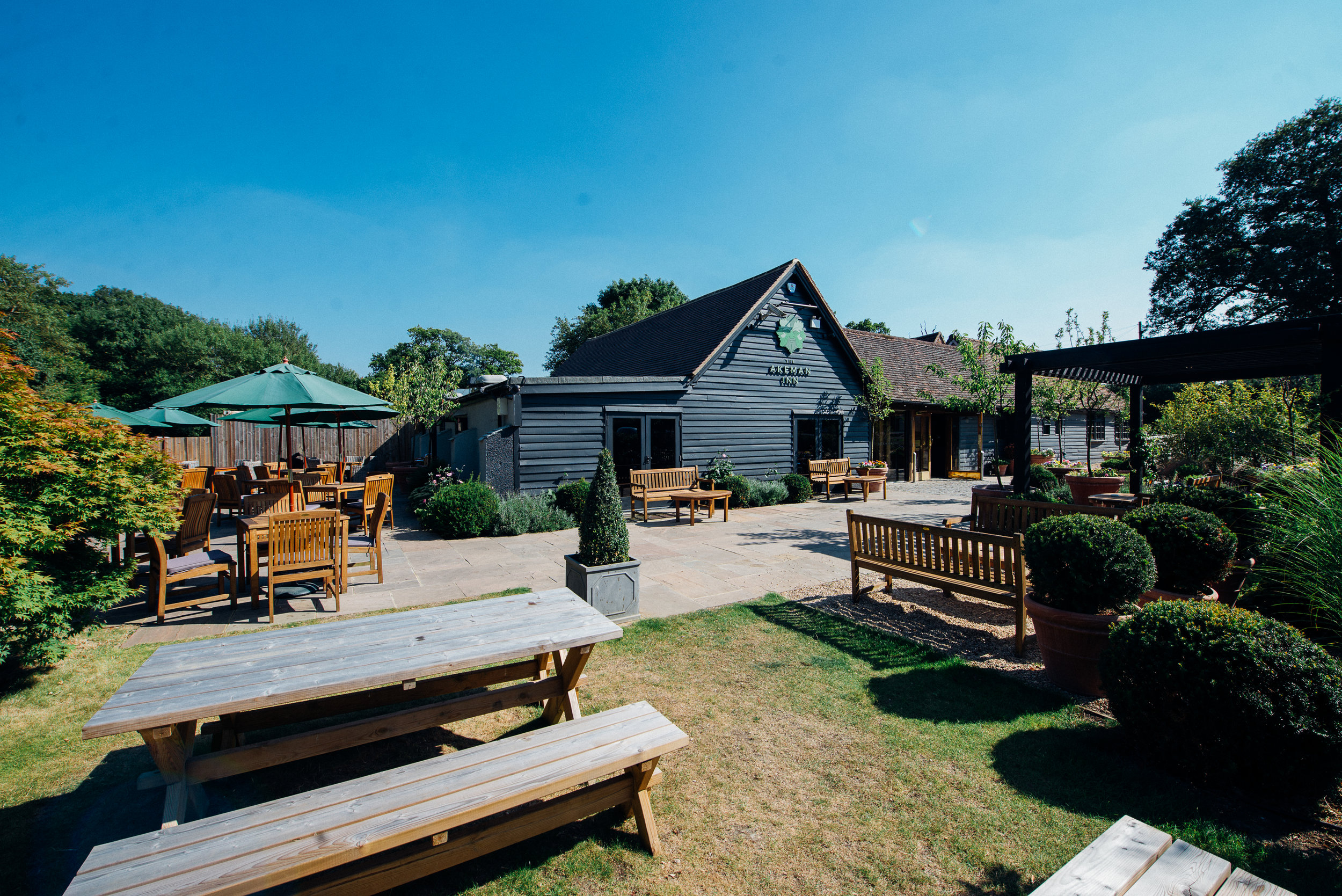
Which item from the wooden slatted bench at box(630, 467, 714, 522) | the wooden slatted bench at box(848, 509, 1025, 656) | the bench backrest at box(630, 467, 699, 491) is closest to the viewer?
the wooden slatted bench at box(848, 509, 1025, 656)

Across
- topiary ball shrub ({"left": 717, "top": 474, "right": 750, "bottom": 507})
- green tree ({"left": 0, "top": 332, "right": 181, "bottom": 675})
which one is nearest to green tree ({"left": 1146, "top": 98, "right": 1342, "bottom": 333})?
topiary ball shrub ({"left": 717, "top": 474, "right": 750, "bottom": 507})

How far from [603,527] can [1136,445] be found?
457 inches

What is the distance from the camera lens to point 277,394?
8625 millimetres

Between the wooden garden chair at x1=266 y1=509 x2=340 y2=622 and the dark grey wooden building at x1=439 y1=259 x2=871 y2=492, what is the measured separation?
6.38 m

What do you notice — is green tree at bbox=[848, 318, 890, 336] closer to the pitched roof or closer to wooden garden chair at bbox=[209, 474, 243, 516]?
the pitched roof

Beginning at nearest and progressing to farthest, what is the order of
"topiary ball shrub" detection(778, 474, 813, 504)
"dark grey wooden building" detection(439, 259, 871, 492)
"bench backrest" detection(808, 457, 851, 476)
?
"dark grey wooden building" detection(439, 259, 871, 492) → "topiary ball shrub" detection(778, 474, 813, 504) → "bench backrest" detection(808, 457, 851, 476)

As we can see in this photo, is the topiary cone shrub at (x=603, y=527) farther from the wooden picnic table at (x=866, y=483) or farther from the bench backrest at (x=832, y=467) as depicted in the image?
the bench backrest at (x=832, y=467)

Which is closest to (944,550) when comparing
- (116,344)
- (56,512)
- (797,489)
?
(56,512)

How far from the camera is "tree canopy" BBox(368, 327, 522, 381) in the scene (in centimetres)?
5859

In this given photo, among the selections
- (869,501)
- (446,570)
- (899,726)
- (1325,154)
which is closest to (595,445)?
(446,570)

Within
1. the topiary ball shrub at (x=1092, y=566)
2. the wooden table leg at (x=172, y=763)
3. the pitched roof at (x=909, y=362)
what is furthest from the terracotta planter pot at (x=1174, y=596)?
the pitched roof at (x=909, y=362)

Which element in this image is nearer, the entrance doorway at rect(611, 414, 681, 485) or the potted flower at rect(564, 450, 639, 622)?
the potted flower at rect(564, 450, 639, 622)

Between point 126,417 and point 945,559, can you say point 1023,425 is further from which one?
point 126,417

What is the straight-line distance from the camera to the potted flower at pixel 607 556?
18.8 feet
